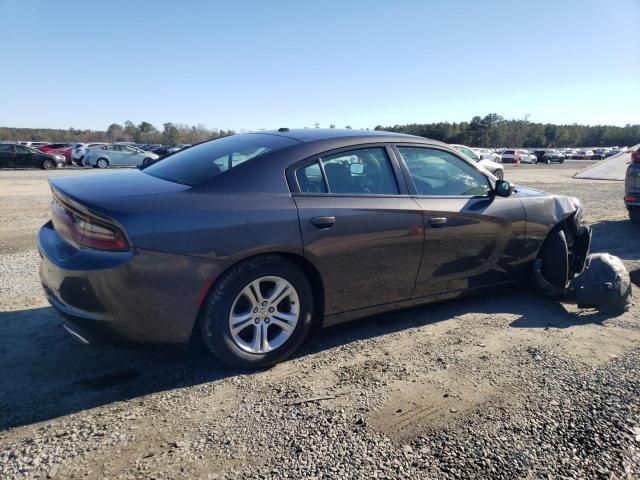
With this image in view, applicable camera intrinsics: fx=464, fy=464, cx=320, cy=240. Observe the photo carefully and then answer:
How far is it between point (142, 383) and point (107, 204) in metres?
1.13

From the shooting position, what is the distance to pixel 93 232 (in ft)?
8.70

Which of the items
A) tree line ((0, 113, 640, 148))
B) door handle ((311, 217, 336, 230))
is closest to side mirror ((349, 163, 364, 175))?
door handle ((311, 217, 336, 230))

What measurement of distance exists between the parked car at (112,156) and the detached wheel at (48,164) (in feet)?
7.72

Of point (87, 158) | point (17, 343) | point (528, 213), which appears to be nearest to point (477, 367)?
point (528, 213)

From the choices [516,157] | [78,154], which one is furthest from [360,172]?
[516,157]

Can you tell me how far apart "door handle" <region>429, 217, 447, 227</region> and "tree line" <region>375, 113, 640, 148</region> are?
81.9 metres

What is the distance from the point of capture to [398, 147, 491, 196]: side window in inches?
149

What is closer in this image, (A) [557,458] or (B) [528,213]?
(A) [557,458]

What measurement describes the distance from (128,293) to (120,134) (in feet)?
335

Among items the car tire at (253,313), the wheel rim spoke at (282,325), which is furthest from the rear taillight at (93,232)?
the wheel rim spoke at (282,325)

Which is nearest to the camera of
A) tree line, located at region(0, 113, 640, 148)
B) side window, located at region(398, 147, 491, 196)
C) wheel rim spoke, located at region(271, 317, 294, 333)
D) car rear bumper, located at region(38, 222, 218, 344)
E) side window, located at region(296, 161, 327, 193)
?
car rear bumper, located at region(38, 222, 218, 344)

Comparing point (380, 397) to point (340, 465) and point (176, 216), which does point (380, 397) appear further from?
point (176, 216)

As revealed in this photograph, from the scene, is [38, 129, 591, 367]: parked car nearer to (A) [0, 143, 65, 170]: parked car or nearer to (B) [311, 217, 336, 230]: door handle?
(B) [311, 217, 336, 230]: door handle

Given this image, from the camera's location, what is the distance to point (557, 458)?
7.50 ft
